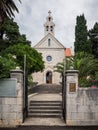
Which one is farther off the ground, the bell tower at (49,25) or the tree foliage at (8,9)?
the bell tower at (49,25)

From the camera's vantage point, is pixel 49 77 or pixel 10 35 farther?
pixel 49 77

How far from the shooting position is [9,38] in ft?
104

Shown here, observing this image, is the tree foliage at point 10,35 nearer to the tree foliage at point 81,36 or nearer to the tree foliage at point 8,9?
the tree foliage at point 81,36

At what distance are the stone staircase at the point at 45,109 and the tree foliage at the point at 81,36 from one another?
2749 cm

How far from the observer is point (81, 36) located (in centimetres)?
4025

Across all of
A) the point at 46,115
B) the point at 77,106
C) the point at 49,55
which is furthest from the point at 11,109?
the point at 49,55

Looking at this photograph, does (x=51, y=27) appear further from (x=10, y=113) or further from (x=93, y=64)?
(x=10, y=113)

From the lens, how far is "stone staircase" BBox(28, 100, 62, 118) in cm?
1112

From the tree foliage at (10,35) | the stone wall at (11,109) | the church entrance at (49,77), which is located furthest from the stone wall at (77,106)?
the church entrance at (49,77)

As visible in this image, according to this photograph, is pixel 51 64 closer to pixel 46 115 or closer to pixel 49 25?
pixel 49 25

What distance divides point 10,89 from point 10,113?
0.98 m

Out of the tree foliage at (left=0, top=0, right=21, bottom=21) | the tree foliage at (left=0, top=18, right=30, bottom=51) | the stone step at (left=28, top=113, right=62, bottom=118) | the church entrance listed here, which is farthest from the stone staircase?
the church entrance

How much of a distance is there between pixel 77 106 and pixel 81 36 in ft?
103

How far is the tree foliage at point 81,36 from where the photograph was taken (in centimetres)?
3908
